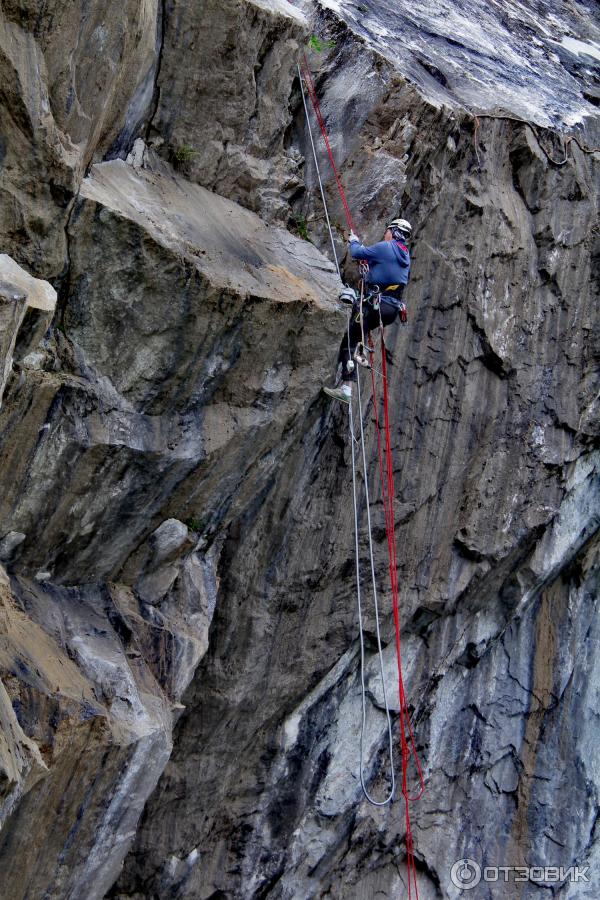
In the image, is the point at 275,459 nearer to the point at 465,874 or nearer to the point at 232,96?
the point at 232,96

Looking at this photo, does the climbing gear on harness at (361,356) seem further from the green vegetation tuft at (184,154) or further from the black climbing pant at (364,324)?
the green vegetation tuft at (184,154)

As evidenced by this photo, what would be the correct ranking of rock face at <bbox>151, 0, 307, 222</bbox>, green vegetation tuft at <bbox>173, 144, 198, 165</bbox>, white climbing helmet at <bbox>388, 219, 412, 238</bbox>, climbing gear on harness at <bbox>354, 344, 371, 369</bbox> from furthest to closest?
white climbing helmet at <bbox>388, 219, 412, 238</bbox>
climbing gear on harness at <bbox>354, 344, 371, 369</bbox>
green vegetation tuft at <bbox>173, 144, 198, 165</bbox>
rock face at <bbox>151, 0, 307, 222</bbox>

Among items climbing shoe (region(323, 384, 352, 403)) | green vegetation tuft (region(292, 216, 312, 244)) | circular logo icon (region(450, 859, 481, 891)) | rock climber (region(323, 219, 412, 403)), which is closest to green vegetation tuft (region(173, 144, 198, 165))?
green vegetation tuft (region(292, 216, 312, 244))

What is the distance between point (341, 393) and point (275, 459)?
92 cm

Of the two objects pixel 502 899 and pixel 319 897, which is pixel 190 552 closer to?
pixel 319 897

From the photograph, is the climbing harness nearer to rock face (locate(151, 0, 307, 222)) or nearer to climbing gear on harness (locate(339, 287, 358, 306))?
climbing gear on harness (locate(339, 287, 358, 306))

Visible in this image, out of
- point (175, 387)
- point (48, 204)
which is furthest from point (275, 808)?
point (48, 204)

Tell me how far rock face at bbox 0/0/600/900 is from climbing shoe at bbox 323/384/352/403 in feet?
0.80

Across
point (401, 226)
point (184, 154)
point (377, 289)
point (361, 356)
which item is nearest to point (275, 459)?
point (361, 356)

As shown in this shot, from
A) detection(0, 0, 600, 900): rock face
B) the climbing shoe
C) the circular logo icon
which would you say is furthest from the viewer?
the circular logo icon

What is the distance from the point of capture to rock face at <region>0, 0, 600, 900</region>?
792cm

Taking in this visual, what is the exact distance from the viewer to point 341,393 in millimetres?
9742

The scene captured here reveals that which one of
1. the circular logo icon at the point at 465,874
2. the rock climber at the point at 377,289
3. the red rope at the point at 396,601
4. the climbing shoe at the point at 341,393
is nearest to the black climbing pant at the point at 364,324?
the rock climber at the point at 377,289

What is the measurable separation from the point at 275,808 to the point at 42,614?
4131 millimetres
